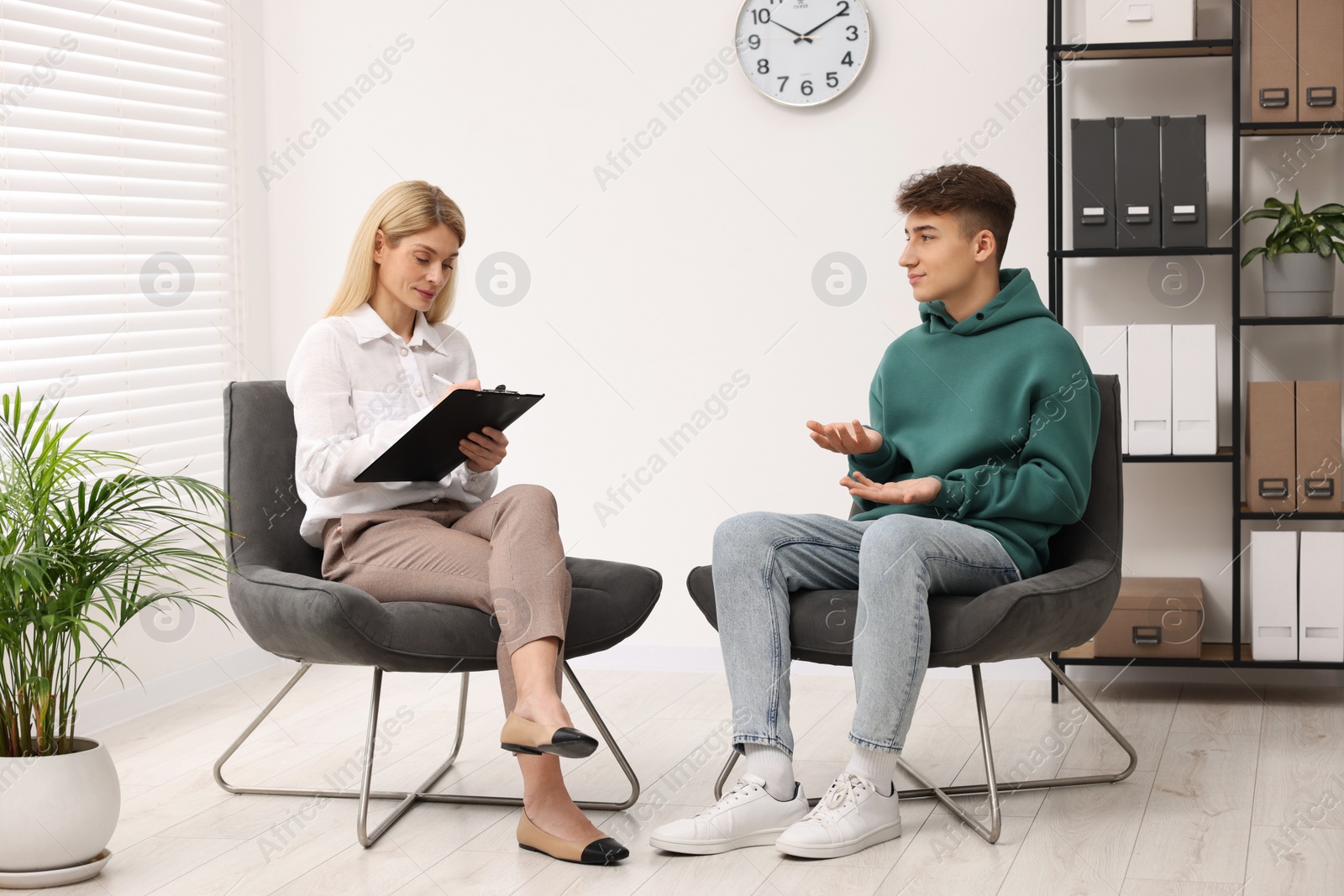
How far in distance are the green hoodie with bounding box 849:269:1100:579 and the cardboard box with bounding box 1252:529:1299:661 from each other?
3.08ft

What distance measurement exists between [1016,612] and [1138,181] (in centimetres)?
138

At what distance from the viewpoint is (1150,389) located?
10.1 ft

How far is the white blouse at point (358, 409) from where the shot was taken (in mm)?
2275

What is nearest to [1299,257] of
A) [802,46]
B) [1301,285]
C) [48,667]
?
[1301,285]

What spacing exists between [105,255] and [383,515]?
1287mm

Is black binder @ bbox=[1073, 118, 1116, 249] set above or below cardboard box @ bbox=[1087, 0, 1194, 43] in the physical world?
below

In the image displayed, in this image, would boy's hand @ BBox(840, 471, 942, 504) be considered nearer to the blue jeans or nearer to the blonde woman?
the blue jeans

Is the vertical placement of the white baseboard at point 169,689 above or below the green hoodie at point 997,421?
below

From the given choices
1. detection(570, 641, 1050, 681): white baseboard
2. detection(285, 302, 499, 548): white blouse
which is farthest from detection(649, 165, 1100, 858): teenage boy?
detection(570, 641, 1050, 681): white baseboard

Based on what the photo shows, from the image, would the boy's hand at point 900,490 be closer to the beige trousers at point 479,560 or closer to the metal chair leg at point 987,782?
the metal chair leg at point 987,782

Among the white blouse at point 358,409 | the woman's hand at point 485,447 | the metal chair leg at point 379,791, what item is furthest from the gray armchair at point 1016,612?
the white blouse at point 358,409

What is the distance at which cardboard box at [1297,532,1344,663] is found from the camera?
2.98 meters

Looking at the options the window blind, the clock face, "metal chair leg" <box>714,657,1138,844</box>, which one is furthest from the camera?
the clock face

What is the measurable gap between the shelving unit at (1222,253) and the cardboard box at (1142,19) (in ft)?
0.10
